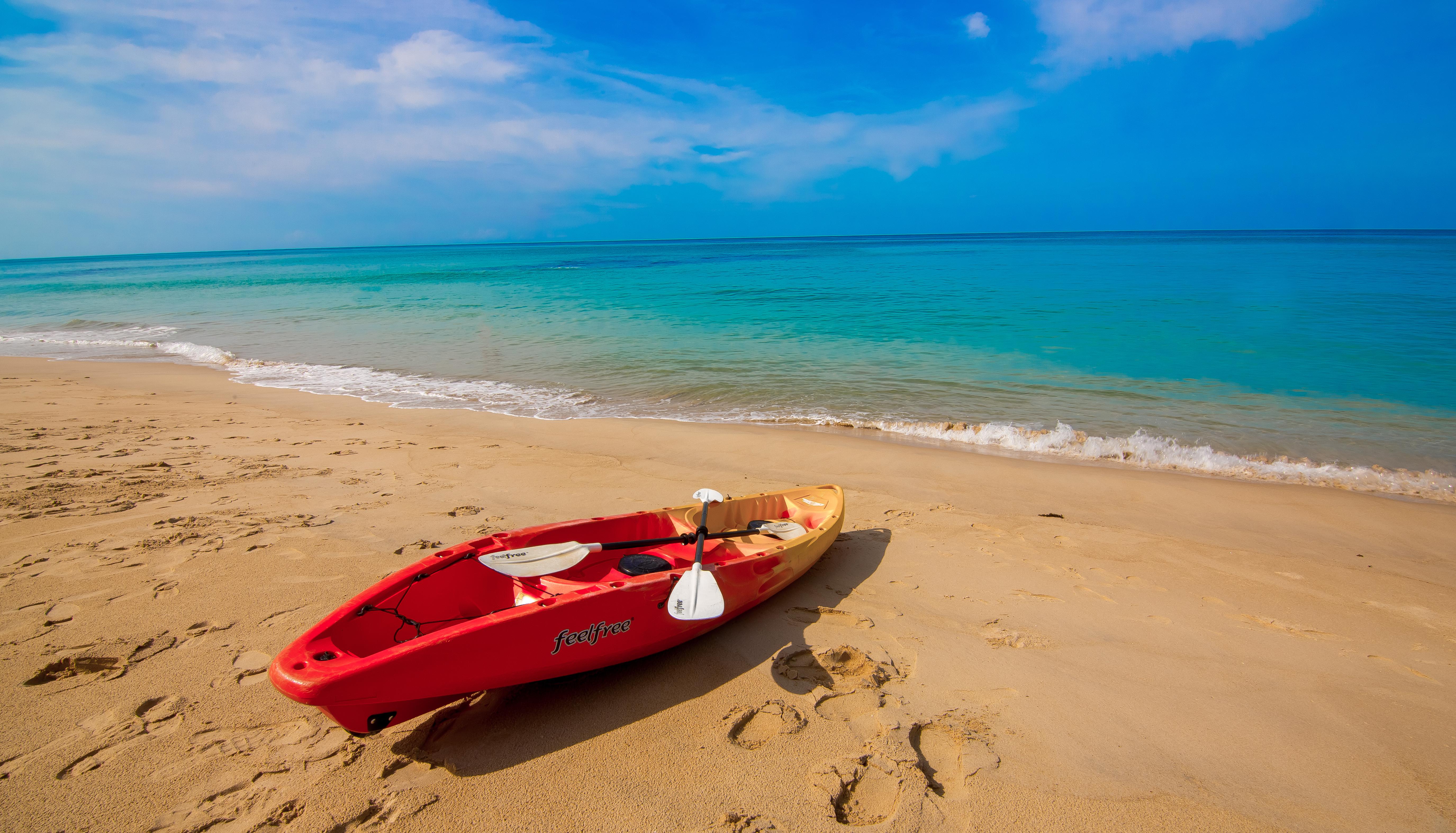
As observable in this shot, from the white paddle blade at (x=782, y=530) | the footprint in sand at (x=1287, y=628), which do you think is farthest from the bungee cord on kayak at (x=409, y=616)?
the footprint in sand at (x=1287, y=628)

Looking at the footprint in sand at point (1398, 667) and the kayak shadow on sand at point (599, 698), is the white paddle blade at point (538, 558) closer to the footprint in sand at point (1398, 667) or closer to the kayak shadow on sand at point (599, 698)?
the kayak shadow on sand at point (599, 698)

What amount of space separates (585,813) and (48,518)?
562 centimetres

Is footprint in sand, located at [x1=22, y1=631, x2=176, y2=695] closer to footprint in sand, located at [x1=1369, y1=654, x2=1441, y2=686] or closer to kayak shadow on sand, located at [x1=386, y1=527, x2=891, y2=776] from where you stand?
kayak shadow on sand, located at [x1=386, y1=527, x2=891, y2=776]

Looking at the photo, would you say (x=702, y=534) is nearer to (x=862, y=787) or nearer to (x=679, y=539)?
(x=679, y=539)

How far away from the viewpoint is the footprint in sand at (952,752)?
9.09 ft

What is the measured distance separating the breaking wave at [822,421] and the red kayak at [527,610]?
457 centimetres

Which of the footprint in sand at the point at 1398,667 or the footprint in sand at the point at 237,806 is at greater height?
the footprint in sand at the point at 1398,667

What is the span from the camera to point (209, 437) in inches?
305

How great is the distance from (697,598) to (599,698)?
751 mm

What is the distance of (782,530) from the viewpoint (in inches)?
191

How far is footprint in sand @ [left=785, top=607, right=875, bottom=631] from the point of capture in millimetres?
4023

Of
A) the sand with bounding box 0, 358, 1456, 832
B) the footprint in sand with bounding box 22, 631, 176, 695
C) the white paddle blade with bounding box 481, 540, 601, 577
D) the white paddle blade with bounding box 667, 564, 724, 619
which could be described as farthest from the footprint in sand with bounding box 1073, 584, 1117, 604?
the footprint in sand with bounding box 22, 631, 176, 695

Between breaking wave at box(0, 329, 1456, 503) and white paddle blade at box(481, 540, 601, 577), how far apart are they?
5.62m

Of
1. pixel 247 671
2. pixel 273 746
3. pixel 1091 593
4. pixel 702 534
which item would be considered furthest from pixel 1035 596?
pixel 247 671
